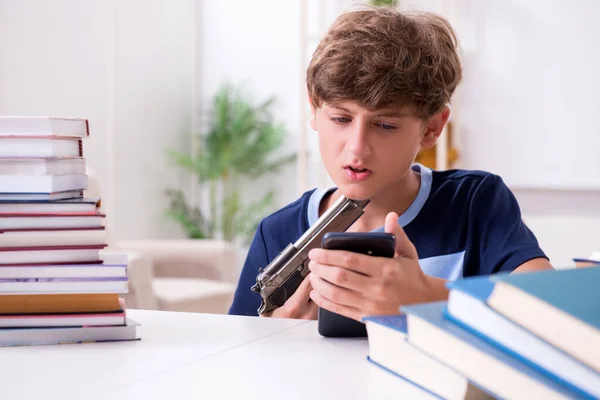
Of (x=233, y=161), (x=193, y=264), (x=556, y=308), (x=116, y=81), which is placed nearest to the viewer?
(x=556, y=308)

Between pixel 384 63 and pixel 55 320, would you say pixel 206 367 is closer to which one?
pixel 55 320

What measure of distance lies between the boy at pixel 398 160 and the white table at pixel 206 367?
0.20m

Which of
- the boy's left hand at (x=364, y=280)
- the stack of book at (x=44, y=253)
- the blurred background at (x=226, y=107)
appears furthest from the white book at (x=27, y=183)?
the blurred background at (x=226, y=107)

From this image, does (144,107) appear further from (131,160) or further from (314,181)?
(314,181)

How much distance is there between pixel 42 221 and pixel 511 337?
0.63m

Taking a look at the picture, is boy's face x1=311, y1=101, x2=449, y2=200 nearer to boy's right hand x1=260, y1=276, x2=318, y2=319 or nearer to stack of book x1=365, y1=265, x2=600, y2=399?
boy's right hand x1=260, y1=276, x2=318, y2=319

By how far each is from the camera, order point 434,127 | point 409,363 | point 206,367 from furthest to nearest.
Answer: point 434,127, point 206,367, point 409,363

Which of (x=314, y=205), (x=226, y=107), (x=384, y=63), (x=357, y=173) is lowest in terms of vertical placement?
(x=226, y=107)

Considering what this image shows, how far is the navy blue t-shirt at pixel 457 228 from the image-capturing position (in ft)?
4.67

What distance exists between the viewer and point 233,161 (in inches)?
216

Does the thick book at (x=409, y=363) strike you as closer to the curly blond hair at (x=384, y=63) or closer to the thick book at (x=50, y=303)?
the thick book at (x=50, y=303)

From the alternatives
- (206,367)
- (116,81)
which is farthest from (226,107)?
(206,367)

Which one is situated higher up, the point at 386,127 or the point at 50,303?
the point at 386,127

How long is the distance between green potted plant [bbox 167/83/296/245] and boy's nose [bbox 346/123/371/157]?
4.19 metres
